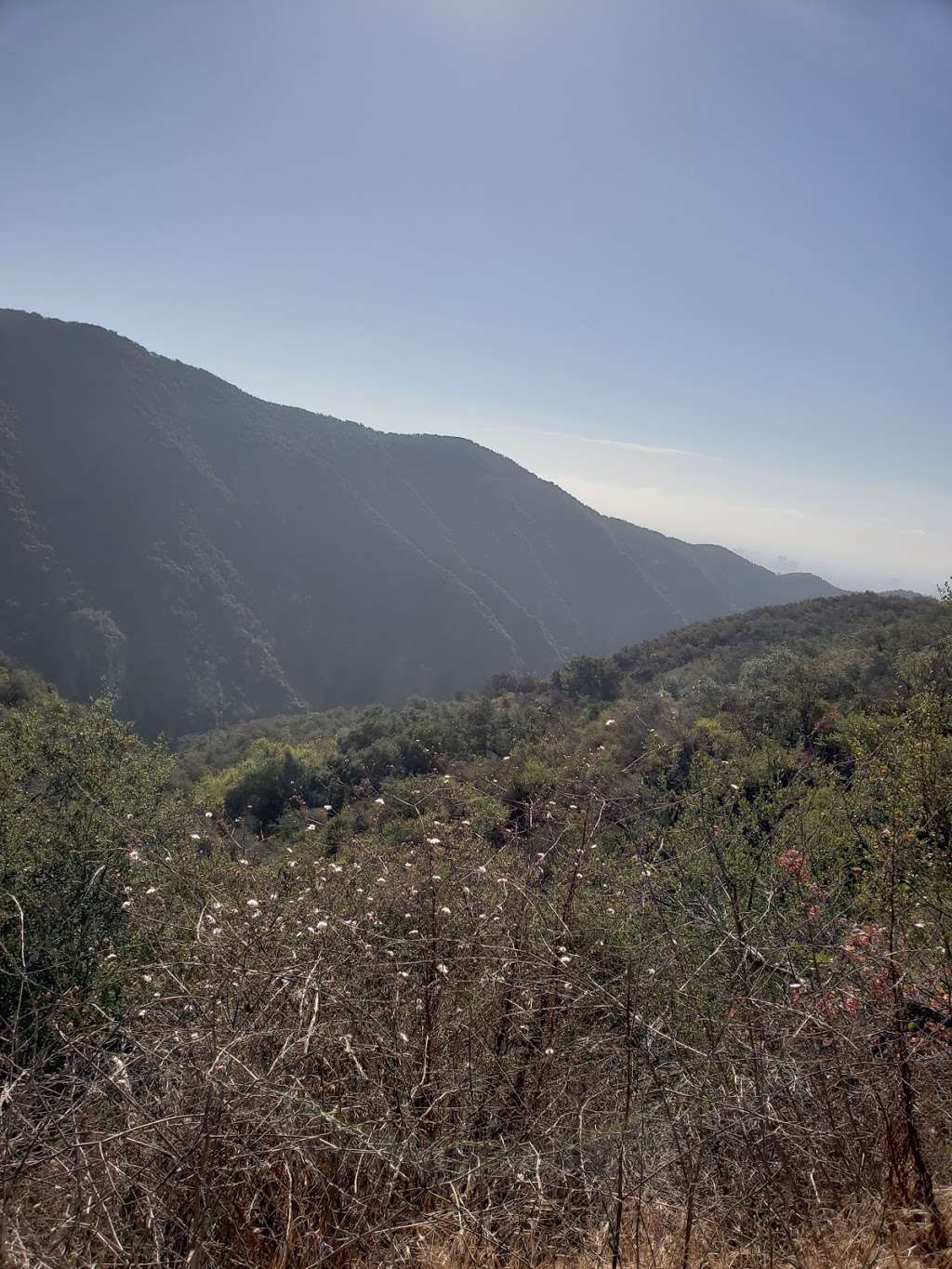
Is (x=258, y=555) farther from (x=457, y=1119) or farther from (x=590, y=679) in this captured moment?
(x=457, y=1119)

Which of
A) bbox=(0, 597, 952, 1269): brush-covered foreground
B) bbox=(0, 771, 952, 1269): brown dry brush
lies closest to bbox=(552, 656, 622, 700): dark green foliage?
bbox=(0, 597, 952, 1269): brush-covered foreground

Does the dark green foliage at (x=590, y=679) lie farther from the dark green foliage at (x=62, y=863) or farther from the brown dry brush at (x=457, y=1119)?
the brown dry brush at (x=457, y=1119)

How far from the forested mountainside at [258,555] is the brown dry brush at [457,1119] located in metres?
46.2

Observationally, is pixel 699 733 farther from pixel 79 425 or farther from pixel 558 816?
pixel 79 425

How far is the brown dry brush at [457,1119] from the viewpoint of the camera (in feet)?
5.90

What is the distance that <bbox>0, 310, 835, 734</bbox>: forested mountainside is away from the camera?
2071 inches

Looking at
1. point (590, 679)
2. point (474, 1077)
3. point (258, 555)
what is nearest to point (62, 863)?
point (474, 1077)

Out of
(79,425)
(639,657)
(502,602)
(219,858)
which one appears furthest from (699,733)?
(79,425)

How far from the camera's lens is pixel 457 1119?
2330 millimetres

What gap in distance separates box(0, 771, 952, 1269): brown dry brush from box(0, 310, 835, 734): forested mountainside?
46218 millimetres

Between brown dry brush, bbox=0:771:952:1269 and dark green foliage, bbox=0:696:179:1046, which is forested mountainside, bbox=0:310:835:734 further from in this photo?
brown dry brush, bbox=0:771:952:1269

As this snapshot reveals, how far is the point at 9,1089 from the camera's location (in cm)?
168

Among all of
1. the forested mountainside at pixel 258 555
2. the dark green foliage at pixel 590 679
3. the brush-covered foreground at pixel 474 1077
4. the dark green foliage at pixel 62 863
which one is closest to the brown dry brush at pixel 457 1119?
the brush-covered foreground at pixel 474 1077

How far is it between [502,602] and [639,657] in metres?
39.8
